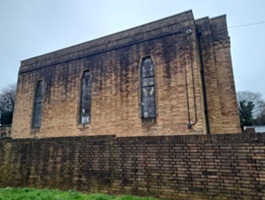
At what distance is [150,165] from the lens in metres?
5.22

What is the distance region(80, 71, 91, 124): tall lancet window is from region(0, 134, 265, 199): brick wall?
4349 mm

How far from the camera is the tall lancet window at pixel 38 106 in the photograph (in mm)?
13240

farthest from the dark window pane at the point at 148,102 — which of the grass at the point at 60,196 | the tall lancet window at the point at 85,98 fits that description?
the grass at the point at 60,196

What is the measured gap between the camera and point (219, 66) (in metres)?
10.2

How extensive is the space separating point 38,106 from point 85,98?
381 cm

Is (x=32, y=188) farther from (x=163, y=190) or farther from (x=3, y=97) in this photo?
(x=3, y=97)

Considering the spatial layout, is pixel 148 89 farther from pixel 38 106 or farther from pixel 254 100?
pixel 254 100

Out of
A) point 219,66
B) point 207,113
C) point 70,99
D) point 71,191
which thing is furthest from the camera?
point 70,99

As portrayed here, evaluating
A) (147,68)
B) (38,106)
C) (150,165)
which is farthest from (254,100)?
(150,165)

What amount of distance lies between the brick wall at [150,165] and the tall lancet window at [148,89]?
4.17 meters

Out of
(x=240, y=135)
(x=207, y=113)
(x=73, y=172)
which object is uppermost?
(x=207, y=113)

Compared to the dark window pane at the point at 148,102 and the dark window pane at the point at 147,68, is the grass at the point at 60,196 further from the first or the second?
the dark window pane at the point at 147,68

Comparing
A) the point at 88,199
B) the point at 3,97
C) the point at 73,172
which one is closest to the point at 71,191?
the point at 73,172

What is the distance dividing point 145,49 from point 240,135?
6999 mm
